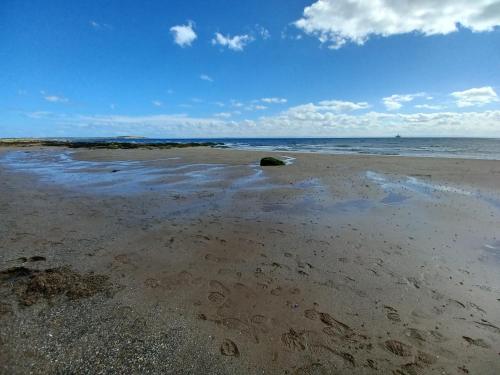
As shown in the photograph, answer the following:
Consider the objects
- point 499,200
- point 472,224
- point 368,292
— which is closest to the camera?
point 368,292

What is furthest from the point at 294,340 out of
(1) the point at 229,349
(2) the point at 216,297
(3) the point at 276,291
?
(2) the point at 216,297

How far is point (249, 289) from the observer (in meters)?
4.55

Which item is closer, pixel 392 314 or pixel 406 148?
pixel 392 314

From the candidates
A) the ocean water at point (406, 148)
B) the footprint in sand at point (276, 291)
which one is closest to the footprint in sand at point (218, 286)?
the footprint in sand at point (276, 291)

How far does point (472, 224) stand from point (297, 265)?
6021 millimetres

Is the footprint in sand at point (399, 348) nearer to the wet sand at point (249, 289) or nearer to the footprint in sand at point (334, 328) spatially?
the wet sand at point (249, 289)

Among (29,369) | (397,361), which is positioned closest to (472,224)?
(397,361)

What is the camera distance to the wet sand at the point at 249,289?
124 inches

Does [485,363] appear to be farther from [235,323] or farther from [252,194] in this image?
[252,194]

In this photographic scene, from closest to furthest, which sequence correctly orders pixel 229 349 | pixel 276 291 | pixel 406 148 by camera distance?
pixel 229 349 → pixel 276 291 → pixel 406 148

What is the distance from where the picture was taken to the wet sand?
124 inches

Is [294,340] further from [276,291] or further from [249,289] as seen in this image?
[249,289]

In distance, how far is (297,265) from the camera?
5.41 m

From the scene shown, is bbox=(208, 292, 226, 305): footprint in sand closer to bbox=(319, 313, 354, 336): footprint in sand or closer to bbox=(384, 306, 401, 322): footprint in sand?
bbox=(319, 313, 354, 336): footprint in sand
